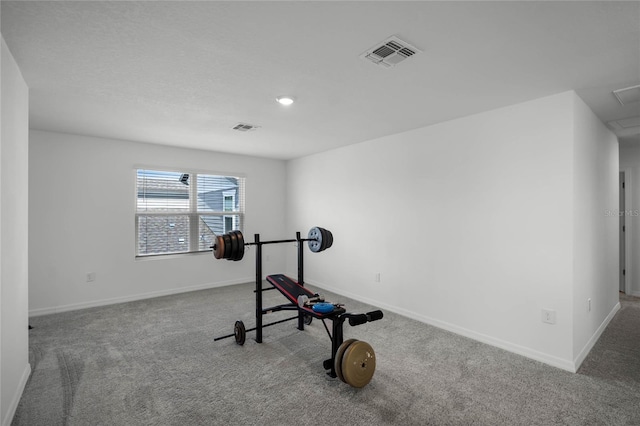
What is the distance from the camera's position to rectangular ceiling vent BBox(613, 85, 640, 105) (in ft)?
8.48

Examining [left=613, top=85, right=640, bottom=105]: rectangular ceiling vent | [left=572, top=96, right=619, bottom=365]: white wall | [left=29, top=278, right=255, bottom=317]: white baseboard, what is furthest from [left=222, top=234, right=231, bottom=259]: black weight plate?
[left=613, top=85, right=640, bottom=105]: rectangular ceiling vent

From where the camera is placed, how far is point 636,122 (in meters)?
3.50

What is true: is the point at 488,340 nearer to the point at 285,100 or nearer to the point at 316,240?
the point at 316,240

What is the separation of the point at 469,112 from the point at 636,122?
1.93 metres

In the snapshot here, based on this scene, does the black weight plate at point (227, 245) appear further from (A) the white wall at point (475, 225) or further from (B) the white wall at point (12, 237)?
(A) the white wall at point (475, 225)

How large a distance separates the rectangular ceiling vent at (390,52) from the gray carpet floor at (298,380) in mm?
2361

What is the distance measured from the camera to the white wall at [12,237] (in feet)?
6.28

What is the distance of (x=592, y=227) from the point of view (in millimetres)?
3135

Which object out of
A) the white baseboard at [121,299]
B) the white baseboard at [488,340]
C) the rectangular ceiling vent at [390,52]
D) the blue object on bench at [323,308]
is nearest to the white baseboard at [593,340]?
the white baseboard at [488,340]

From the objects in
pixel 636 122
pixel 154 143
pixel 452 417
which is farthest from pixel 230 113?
pixel 636 122

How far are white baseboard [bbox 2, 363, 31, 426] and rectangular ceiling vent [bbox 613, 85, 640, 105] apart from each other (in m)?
4.94

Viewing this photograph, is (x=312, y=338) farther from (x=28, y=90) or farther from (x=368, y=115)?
(x=28, y=90)

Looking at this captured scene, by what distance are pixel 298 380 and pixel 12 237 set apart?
2236mm

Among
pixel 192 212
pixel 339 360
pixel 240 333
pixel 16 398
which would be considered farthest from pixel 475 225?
pixel 192 212
